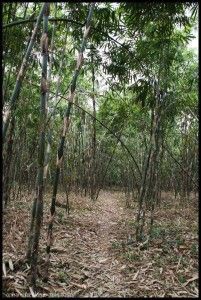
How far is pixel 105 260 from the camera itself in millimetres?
3918

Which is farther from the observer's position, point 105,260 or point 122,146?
point 122,146

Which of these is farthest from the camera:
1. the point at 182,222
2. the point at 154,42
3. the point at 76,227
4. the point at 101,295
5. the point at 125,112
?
the point at 125,112

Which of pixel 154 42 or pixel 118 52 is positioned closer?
pixel 154 42

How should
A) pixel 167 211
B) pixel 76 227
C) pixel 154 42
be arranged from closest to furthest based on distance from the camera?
pixel 154 42, pixel 76 227, pixel 167 211

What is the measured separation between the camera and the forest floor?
2.97 metres

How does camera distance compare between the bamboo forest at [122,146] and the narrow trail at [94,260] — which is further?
the narrow trail at [94,260]

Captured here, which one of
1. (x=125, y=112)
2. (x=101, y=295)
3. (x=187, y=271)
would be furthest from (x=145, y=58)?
(x=101, y=295)

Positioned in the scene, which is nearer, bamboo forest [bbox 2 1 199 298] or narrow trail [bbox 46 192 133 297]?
bamboo forest [bbox 2 1 199 298]

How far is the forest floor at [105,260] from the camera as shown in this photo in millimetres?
2967

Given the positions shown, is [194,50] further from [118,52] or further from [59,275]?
[59,275]

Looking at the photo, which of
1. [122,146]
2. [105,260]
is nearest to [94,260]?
[105,260]

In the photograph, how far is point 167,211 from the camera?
25.5 ft

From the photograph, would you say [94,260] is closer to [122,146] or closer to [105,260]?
[105,260]

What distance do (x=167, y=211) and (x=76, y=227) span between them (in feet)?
10.0
